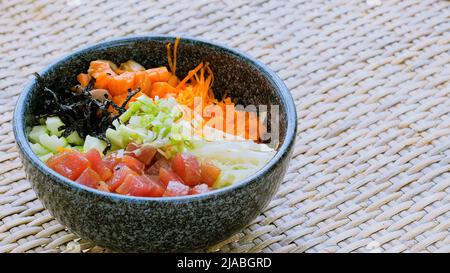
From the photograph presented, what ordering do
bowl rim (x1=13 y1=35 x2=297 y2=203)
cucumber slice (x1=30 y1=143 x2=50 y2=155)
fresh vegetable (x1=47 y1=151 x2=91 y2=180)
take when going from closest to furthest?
bowl rim (x1=13 y1=35 x2=297 y2=203)
fresh vegetable (x1=47 y1=151 x2=91 y2=180)
cucumber slice (x1=30 y1=143 x2=50 y2=155)

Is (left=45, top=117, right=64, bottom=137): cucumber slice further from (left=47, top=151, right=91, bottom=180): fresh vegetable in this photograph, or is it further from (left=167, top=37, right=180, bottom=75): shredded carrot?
(left=167, top=37, right=180, bottom=75): shredded carrot

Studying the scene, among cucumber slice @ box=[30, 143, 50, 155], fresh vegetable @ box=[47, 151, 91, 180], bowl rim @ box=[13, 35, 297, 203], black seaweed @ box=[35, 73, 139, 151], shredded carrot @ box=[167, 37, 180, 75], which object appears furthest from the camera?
shredded carrot @ box=[167, 37, 180, 75]

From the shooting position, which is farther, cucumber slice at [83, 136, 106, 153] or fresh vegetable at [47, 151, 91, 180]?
cucumber slice at [83, 136, 106, 153]

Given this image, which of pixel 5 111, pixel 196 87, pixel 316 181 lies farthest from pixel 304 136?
pixel 5 111

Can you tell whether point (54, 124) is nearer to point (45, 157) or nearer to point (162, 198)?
point (45, 157)

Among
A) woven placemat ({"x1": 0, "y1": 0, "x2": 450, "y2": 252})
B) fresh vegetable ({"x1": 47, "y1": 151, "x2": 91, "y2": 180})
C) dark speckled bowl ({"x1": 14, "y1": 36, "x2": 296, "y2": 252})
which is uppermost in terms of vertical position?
fresh vegetable ({"x1": 47, "y1": 151, "x2": 91, "y2": 180})

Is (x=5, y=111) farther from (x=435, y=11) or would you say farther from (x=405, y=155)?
(x=435, y=11)

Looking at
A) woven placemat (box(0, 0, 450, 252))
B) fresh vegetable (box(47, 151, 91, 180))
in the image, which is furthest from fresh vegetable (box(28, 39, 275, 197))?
woven placemat (box(0, 0, 450, 252))
